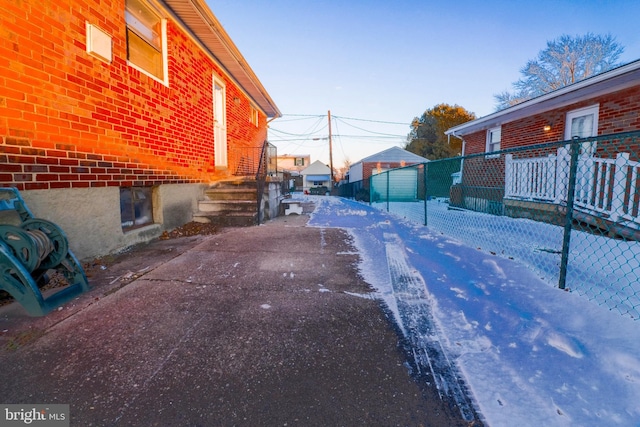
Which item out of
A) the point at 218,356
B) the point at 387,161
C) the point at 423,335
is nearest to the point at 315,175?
the point at 387,161

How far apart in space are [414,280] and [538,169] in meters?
5.53

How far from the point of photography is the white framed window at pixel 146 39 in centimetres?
433

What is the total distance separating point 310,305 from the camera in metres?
2.31

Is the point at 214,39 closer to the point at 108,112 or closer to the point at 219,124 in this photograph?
the point at 219,124

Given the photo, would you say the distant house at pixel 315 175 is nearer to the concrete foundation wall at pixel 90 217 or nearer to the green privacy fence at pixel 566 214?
the green privacy fence at pixel 566 214

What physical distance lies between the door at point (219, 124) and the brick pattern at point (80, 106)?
181 centimetres

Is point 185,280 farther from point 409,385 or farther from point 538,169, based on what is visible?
point 538,169

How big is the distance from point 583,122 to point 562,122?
0.47m

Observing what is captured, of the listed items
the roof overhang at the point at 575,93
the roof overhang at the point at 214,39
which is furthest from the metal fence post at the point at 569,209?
the roof overhang at the point at 214,39

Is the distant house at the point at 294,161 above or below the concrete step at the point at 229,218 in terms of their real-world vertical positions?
above

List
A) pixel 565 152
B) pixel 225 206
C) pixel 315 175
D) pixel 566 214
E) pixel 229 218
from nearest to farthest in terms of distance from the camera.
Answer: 1. pixel 566 214
2. pixel 229 218
3. pixel 225 206
4. pixel 565 152
5. pixel 315 175

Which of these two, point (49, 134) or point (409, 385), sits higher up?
point (49, 134)

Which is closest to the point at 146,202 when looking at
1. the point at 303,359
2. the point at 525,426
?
the point at 303,359

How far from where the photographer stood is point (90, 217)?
3.37 m
